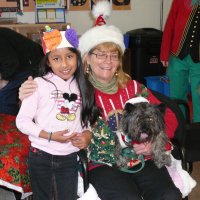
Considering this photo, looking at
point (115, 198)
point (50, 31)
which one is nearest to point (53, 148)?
point (115, 198)

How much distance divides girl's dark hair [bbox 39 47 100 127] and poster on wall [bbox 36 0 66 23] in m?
2.42

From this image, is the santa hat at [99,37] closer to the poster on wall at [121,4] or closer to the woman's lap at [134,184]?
the woman's lap at [134,184]

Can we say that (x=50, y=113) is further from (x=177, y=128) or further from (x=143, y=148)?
(x=177, y=128)

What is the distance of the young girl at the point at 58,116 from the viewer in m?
1.56

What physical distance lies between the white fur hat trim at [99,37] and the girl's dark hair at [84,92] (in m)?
0.14

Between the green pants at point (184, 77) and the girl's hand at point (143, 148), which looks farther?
the green pants at point (184, 77)

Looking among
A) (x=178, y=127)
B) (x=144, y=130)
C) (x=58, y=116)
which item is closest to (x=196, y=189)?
(x=178, y=127)

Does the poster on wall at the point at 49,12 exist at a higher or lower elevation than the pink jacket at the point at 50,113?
higher

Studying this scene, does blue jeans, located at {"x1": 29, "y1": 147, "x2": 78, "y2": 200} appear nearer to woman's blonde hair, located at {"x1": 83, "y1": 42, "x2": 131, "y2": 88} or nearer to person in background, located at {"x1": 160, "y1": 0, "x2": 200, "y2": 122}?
woman's blonde hair, located at {"x1": 83, "y1": 42, "x2": 131, "y2": 88}

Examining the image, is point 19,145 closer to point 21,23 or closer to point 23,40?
point 23,40

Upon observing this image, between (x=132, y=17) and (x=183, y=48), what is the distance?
1990mm

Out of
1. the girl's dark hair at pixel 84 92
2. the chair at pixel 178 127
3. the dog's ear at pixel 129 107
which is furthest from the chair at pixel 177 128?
the girl's dark hair at pixel 84 92

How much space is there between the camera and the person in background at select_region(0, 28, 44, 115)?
2.08 meters

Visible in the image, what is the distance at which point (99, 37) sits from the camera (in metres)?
1.73
